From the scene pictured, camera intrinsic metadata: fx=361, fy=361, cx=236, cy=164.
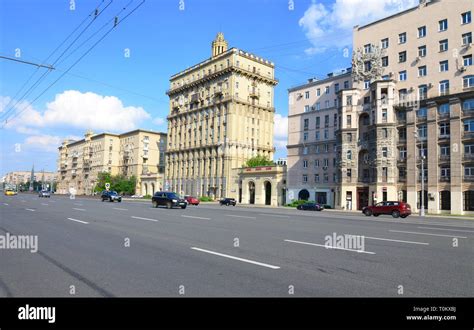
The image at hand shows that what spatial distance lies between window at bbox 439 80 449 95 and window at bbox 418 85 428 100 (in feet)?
5.74

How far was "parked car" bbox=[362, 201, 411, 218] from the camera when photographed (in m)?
33.6

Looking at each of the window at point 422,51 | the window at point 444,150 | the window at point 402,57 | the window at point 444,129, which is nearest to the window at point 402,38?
the window at point 402,57

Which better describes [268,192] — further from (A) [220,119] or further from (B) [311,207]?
(B) [311,207]

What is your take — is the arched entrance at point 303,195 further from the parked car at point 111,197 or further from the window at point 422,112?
the parked car at point 111,197

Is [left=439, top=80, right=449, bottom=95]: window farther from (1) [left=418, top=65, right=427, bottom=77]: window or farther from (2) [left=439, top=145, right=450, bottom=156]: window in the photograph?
(2) [left=439, top=145, right=450, bottom=156]: window

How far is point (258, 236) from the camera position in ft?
40.4

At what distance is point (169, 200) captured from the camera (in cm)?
3275

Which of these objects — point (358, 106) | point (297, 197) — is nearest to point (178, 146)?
point (297, 197)

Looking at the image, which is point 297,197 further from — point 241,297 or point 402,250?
point 241,297

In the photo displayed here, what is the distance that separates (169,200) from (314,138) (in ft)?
127

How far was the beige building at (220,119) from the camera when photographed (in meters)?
81.3

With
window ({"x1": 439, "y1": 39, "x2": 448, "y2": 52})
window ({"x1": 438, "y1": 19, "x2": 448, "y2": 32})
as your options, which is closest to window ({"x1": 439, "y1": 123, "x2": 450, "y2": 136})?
window ({"x1": 439, "y1": 39, "x2": 448, "y2": 52})

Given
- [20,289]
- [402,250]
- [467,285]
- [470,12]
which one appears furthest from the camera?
[470,12]
